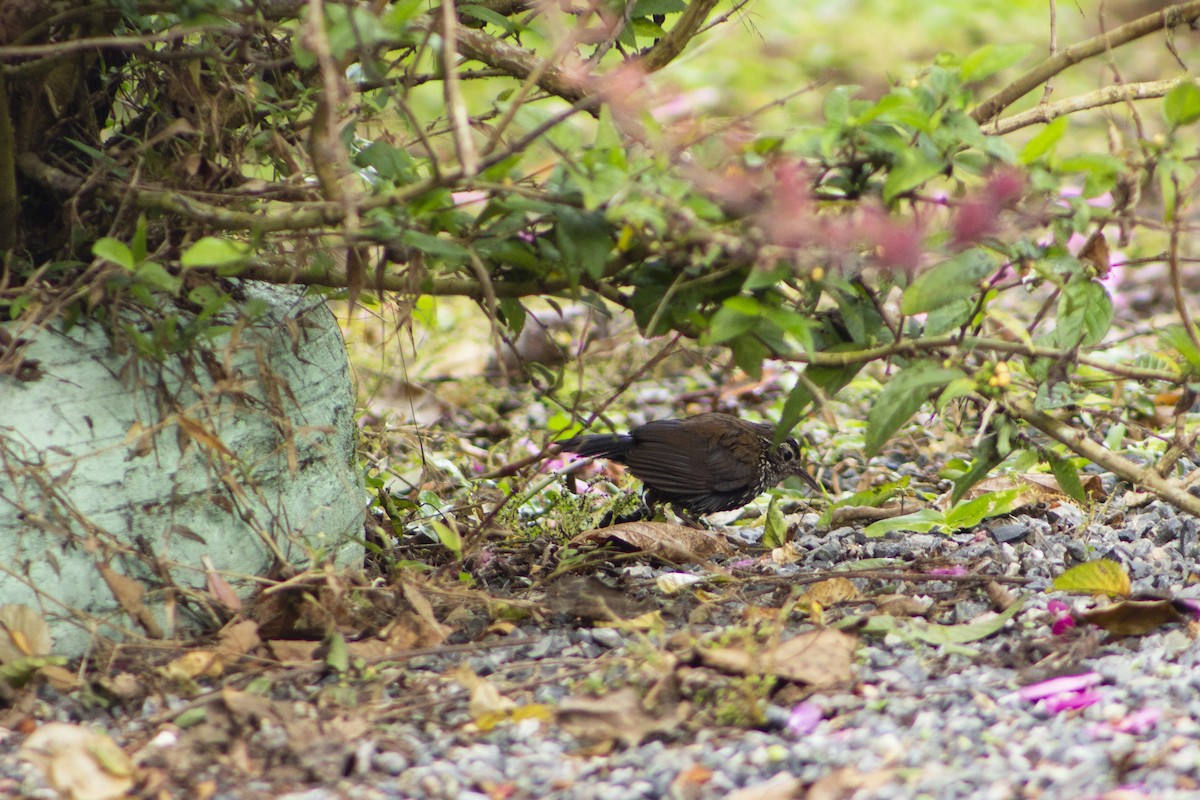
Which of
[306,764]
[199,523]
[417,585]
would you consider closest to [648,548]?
[417,585]

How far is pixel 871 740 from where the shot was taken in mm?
2176

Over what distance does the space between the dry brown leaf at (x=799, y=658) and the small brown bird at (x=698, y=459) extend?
1.47 m

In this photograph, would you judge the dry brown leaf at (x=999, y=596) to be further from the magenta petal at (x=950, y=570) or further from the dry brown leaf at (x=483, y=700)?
the dry brown leaf at (x=483, y=700)

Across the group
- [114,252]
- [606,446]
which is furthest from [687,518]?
[114,252]

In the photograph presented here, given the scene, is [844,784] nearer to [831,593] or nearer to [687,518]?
[831,593]

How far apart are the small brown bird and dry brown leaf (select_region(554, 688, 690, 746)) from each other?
5.44 ft

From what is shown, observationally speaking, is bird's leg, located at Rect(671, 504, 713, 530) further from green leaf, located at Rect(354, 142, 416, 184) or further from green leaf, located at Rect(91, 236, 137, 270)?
green leaf, located at Rect(91, 236, 137, 270)

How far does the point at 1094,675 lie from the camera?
7.83ft

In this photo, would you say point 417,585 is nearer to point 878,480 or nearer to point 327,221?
point 327,221

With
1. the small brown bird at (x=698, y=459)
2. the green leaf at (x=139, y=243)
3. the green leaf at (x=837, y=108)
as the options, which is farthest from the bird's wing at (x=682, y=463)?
the green leaf at (x=139, y=243)

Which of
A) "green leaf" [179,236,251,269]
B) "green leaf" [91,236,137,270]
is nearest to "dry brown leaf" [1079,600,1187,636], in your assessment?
"green leaf" [179,236,251,269]

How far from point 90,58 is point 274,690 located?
145 centimetres

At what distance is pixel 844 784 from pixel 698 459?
2049mm

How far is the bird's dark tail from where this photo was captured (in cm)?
400
